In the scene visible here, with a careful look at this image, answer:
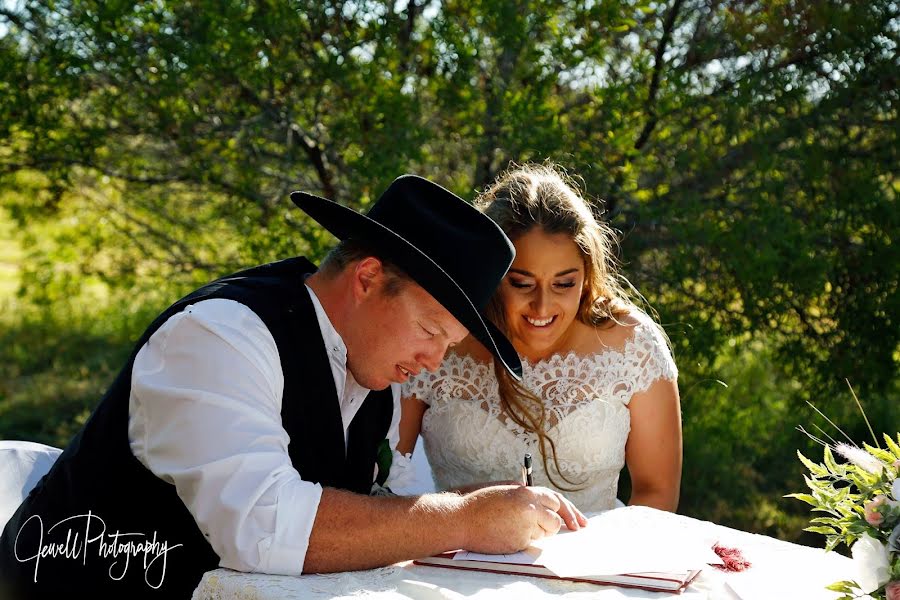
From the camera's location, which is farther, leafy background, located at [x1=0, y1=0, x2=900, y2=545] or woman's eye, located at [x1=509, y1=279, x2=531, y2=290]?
leafy background, located at [x1=0, y1=0, x2=900, y2=545]

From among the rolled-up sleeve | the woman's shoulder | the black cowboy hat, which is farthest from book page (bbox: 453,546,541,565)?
the woman's shoulder

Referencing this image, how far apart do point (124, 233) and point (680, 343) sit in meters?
3.50

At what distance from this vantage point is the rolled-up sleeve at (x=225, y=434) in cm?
208

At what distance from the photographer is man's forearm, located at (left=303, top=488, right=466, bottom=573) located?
6.92ft

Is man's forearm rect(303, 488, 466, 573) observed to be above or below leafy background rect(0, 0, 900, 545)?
Answer: below

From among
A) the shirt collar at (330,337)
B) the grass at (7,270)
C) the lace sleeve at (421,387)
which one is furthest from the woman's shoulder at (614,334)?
the grass at (7,270)

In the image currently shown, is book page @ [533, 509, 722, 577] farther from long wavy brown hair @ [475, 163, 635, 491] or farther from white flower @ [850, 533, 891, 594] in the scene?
long wavy brown hair @ [475, 163, 635, 491]

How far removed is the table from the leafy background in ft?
7.52

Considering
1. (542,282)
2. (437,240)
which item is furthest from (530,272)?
(437,240)

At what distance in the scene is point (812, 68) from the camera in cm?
459

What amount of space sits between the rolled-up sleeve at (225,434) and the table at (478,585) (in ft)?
0.23

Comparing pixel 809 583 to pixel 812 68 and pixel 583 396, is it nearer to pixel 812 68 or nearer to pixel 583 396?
pixel 583 396

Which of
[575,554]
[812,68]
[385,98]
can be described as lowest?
[575,554]

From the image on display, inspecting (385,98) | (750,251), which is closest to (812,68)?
(750,251)
